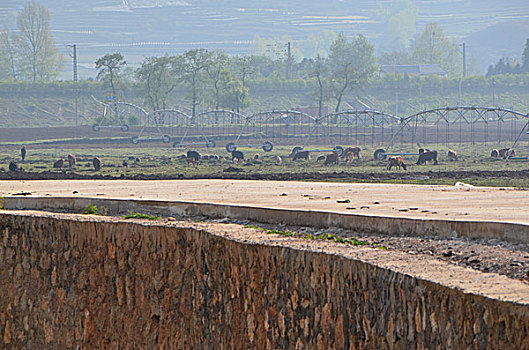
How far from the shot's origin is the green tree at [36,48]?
176m

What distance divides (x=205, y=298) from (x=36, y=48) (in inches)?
6905

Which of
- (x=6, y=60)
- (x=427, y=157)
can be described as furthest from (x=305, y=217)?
(x=6, y=60)

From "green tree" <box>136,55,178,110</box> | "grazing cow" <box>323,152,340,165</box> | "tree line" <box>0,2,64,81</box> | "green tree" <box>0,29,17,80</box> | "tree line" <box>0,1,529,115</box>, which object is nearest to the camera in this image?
"grazing cow" <box>323,152,340,165</box>

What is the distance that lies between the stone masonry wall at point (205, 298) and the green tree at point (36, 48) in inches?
6263

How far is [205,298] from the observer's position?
12.9m

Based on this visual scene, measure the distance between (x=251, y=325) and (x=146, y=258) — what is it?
3.03 metres

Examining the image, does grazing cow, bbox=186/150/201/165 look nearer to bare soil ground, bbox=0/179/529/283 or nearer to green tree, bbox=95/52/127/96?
bare soil ground, bbox=0/179/529/283

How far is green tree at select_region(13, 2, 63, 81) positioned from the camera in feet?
578

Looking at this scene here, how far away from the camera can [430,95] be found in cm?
14125

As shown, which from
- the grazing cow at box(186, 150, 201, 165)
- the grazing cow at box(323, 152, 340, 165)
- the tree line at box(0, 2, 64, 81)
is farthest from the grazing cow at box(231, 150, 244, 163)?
the tree line at box(0, 2, 64, 81)

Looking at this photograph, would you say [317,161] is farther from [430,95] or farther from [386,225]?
[430,95]

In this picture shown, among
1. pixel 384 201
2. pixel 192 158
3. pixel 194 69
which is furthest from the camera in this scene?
pixel 194 69

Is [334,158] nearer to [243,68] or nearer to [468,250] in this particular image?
[468,250]

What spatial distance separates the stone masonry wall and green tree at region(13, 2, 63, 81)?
159 m
